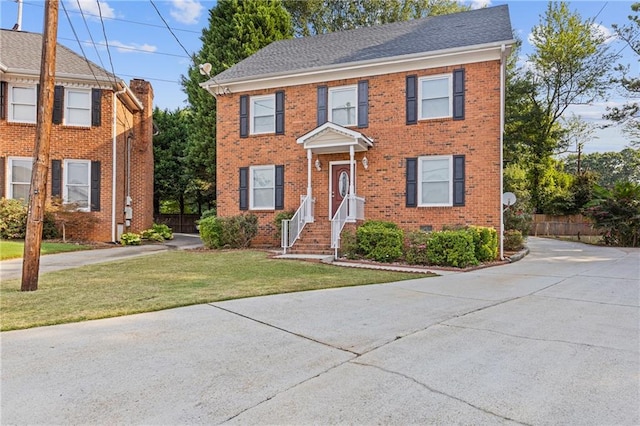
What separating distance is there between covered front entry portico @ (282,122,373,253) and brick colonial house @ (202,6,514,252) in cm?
4

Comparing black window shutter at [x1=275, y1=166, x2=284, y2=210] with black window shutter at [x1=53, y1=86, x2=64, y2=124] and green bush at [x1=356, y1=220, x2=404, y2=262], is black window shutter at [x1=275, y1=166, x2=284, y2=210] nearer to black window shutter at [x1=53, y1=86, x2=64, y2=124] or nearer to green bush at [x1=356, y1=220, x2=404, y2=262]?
green bush at [x1=356, y1=220, x2=404, y2=262]

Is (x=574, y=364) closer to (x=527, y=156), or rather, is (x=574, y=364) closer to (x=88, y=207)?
(x=88, y=207)

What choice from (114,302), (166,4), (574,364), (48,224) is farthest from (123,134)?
(574,364)

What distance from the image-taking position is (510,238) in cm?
1433

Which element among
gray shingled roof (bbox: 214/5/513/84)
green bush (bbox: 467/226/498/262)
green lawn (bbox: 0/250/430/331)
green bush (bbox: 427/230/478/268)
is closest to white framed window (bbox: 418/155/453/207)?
green bush (bbox: 467/226/498/262)

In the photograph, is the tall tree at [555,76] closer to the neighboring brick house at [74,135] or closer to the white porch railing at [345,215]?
the white porch railing at [345,215]

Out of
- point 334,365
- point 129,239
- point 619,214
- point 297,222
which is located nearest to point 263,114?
point 297,222

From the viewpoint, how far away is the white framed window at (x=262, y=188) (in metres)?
15.1

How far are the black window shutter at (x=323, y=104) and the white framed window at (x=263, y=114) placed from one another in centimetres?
177

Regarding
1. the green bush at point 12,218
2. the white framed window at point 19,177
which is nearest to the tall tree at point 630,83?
the green bush at point 12,218

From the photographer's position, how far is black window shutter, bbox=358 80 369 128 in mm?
14039

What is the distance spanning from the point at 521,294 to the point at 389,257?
446cm

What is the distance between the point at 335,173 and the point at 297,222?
2.31 m

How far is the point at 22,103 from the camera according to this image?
1555cm
